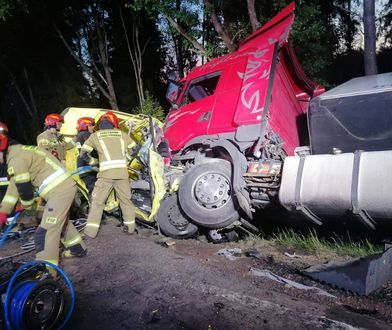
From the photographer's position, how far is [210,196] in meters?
4.20

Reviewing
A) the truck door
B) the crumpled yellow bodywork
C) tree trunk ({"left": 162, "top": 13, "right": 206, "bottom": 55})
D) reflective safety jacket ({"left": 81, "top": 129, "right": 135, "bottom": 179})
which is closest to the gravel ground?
the crumpled yellow bodywork

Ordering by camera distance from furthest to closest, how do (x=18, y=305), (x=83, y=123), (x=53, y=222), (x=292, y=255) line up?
(x=83, y=123) → (x=292, y=255) → (x=53, y=222) → (x=18, y=305)

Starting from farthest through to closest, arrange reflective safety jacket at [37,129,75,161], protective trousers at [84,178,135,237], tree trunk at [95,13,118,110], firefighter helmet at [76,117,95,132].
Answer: tree trunk at [95,13,118,110] < firefighter helmet at [76,117,95,132] < reflective safety jacket at [37,129,75,161] < protective trousers at [84,178,135,237]

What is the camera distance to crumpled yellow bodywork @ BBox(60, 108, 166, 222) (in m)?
4.57

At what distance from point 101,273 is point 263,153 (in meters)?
2.29

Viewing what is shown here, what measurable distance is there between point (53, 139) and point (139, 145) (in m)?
1.68

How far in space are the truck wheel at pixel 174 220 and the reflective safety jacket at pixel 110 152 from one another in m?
0.70

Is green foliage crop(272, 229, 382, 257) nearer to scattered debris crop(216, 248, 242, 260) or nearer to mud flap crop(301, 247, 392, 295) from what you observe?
mud flap crop(301, 247, 392, 295)

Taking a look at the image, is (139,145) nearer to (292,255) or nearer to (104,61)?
(292,255)

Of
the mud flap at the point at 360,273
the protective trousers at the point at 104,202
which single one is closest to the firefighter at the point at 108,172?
the protective trousers at the point at 104,202

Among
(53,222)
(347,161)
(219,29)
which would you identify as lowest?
(53,222)

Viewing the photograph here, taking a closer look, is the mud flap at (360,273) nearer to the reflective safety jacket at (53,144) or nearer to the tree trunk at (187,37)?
the reflective safety jacket at (53,144)

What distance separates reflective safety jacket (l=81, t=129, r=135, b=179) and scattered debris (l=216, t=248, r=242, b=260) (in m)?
1.67

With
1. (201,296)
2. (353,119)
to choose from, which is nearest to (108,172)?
(201,296)
